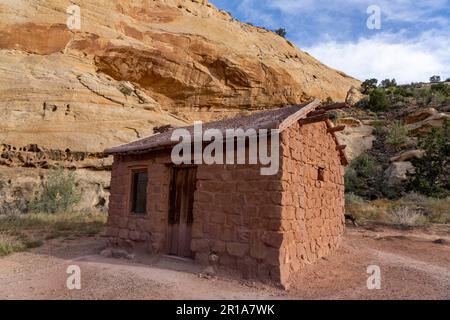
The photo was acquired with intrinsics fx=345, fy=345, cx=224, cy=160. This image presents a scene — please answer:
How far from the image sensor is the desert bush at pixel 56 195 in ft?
47.2

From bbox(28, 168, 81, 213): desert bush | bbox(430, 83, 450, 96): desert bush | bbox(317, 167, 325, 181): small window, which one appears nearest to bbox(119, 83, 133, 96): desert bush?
bbox(28, 168, 81, 213): desert bush

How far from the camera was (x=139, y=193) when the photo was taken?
8.72 metres

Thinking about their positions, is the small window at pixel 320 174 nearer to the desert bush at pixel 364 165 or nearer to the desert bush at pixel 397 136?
the desert bush at pixel 364 165

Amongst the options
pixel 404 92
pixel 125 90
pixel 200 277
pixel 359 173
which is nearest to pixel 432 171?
pixel 359 173

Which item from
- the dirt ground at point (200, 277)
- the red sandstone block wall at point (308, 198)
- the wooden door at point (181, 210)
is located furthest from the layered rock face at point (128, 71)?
the red sandstone block wall at point (308, 198)

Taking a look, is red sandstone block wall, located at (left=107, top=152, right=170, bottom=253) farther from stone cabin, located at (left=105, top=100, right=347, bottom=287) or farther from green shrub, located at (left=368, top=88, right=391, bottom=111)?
green shrub, located at (left=368, top=88, right=391, bottom=111)

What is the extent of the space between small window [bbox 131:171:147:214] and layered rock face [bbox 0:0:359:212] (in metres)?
8.38

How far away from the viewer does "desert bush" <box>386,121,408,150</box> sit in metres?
24.3

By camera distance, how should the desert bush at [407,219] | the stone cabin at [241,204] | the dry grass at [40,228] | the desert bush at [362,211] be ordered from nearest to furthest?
1. the stone cabin at [241,204]
2. the dry grass at [40,228]
3. the desert bush at [407,219]
4. the desert bush at [362,211]

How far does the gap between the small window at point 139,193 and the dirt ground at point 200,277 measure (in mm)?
1300

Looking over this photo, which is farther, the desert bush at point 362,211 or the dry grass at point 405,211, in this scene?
the desert bush at point 362,211

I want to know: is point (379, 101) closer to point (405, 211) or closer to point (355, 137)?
point (355, 137)

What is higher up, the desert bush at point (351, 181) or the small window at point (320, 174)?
the desert bush at point (351, 181)
